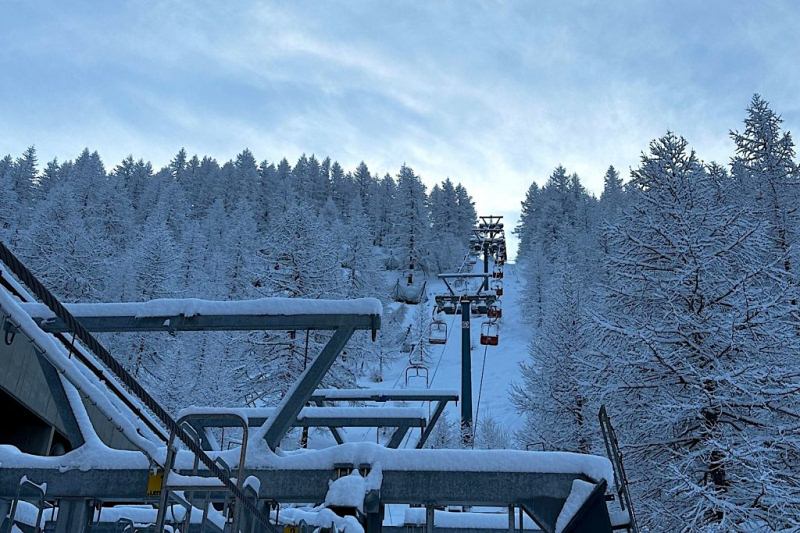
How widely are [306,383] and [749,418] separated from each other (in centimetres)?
1131

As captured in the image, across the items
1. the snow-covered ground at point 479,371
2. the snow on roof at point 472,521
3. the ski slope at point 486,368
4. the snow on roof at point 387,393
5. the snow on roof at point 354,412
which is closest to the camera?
the snow on roof at point 354,412

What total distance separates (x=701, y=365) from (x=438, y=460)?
10.1 metres

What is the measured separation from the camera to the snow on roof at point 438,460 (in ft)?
21.2

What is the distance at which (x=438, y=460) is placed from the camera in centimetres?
664

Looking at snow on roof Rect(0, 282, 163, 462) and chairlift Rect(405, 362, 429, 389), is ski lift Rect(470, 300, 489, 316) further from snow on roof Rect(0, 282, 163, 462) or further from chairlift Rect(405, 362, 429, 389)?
snow on roof Rect(0, 282, 163, 462)

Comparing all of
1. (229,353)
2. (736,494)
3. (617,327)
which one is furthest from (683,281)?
(229,353)

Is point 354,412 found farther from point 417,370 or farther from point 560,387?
point 417,370

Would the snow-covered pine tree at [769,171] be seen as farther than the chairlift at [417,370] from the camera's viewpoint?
Yes

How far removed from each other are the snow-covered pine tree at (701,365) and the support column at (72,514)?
34.2 ft

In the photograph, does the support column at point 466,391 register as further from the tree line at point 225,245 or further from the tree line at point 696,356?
the tree line at point 696,356

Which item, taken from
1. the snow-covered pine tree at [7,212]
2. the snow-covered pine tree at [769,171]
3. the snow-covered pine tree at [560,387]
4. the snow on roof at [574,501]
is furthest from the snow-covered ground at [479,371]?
the snow-covered pine tree at [7,212]

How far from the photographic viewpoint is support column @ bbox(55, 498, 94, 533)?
683cm

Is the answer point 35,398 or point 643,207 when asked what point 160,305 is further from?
point 643,207

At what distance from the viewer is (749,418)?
1353 cm
